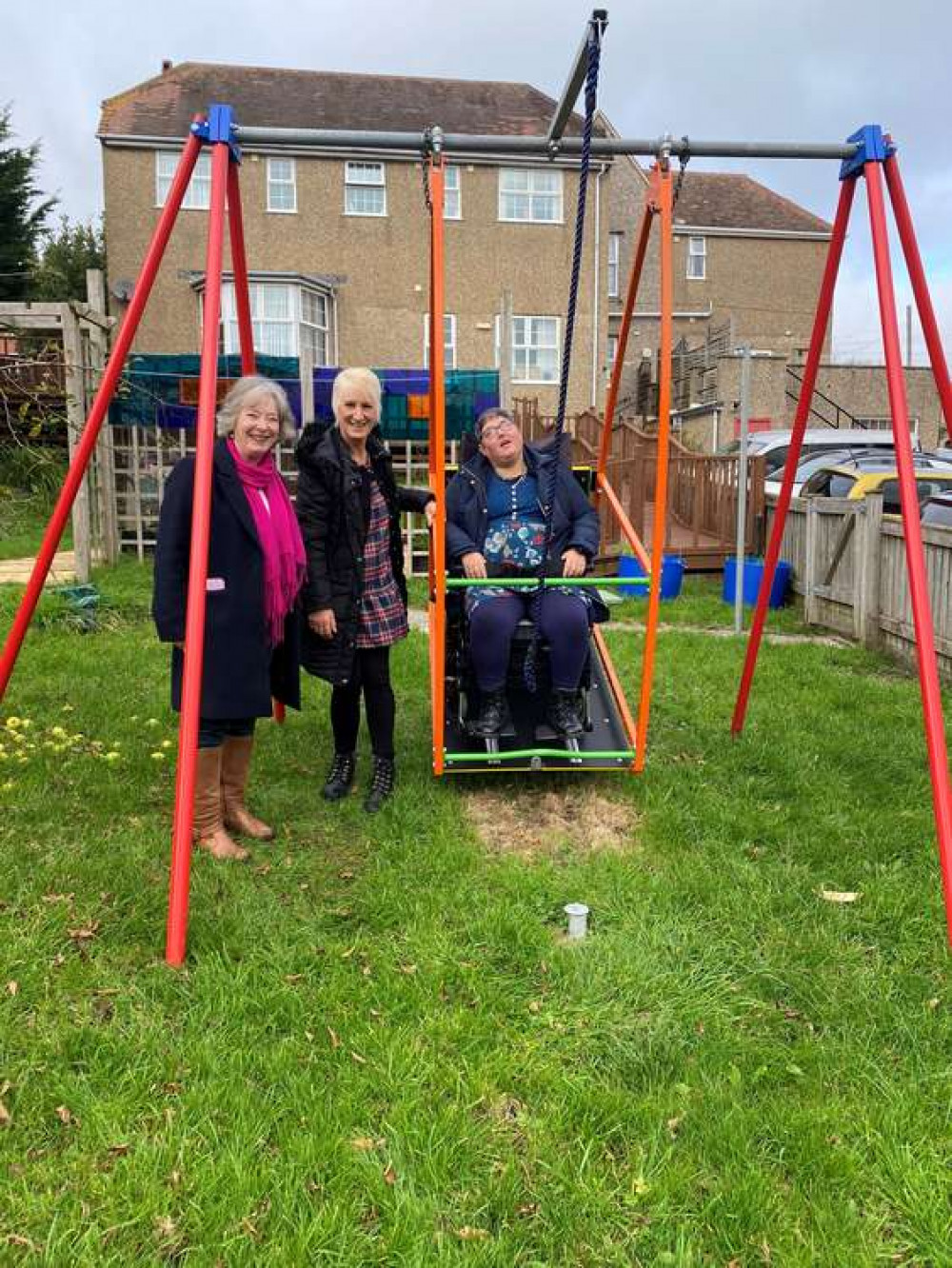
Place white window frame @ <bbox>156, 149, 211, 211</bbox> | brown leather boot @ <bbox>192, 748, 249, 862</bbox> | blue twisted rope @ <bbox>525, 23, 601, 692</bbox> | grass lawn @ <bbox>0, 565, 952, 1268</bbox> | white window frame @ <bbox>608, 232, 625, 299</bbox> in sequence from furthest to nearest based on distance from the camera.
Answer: white window frame @ <bbox>608, 232, 625, 299</bbox> < white window frame @ <bbox>156, 149, 211, 211</bbox> < brown leather boot @ <bbox>192, 748, 249, 862</bbox> < blue twisted rope @ <bbox>525, 23, 601, 692</bbox> < grass lawn @ <bbox>0, 565, 952, 1268</bbox>

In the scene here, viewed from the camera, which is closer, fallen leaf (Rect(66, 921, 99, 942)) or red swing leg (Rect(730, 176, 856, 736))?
fallen leaf (Rect(66, 921, 99, 942))

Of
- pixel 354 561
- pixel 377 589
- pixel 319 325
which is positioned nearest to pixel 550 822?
pixel 377 589

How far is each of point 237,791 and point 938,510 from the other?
6.69 m

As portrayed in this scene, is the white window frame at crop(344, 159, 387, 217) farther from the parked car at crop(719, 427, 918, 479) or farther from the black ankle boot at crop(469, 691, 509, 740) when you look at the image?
the black ankle boot at crop(469, 691, 509, 740)

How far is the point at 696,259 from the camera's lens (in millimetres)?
32531

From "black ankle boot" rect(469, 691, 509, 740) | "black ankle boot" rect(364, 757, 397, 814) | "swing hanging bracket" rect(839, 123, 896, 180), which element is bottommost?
"black ankle boot" rect(364, 757, 397, 814)

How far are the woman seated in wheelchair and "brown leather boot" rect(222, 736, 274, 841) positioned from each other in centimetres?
108

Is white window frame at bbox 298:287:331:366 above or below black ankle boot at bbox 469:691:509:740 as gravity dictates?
above

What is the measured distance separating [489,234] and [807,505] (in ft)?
50.4

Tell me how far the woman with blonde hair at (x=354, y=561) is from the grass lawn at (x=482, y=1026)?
445 mm

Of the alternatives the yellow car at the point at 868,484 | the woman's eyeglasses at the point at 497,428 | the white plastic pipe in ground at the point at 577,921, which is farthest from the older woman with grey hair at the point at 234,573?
the yellow car at the point at 868,484

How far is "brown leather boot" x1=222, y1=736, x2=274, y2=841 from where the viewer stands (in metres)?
3.97

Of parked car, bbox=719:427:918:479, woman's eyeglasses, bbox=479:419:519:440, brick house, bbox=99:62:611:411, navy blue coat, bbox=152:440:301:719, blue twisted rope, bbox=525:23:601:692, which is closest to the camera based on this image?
blue twisted rope, bbox=525:23:601:692

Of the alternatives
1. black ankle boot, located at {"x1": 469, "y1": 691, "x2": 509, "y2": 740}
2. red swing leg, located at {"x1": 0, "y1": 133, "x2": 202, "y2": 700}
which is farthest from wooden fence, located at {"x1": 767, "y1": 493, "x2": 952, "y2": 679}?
red swing leg, located at {"x1": 0, "y1": 133, "x2": 202, "y2": 700}
